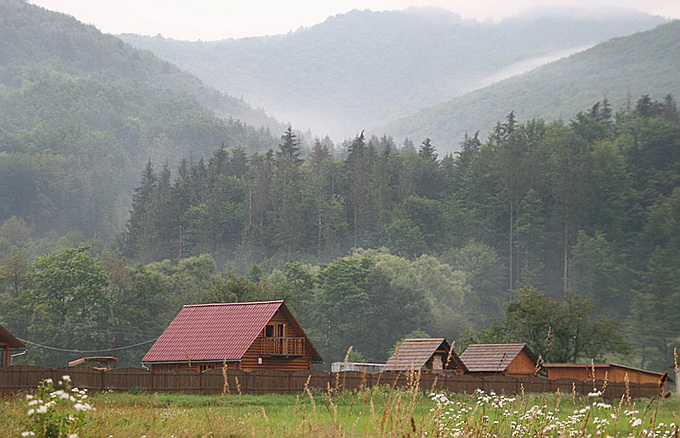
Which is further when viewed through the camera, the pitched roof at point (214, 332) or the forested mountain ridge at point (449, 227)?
the forested mountain ridge at point (449, 227)

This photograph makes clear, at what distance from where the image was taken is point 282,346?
179ft

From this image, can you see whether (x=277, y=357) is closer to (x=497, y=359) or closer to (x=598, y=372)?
(x=497, y=359)

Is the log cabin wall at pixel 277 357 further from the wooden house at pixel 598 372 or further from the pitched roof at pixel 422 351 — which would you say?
the wooden house at pixel 598 372

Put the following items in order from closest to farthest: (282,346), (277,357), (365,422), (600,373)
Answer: (365,422) < (282,346) < (277,357) < (600,373)

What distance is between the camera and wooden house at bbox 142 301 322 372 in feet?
167

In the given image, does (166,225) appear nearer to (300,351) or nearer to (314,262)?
(314,262)

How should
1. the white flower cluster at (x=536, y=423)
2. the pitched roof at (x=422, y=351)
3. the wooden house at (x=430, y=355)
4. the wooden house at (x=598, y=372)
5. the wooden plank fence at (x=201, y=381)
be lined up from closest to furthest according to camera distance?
the white flower cluster at (x=536, y=423)
the wooden plank fence at (x=201, y=381)
the pitched roof at (x=422, y=351)
the wooden house at (x=430, y=355)
the wooden house at (x=598, y=372)

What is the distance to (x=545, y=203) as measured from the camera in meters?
144

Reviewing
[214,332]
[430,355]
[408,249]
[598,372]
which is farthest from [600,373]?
[408,249]

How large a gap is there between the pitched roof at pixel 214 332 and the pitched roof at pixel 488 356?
12.6m

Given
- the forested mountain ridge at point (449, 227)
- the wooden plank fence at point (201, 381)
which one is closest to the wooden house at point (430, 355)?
the wooden plank fence at point (201, 381)

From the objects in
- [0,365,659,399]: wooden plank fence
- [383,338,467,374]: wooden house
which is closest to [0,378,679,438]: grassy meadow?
[0,365,659,399]: wooden plank fence

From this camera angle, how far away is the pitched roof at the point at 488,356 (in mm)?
59691

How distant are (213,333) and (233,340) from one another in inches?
67.5
